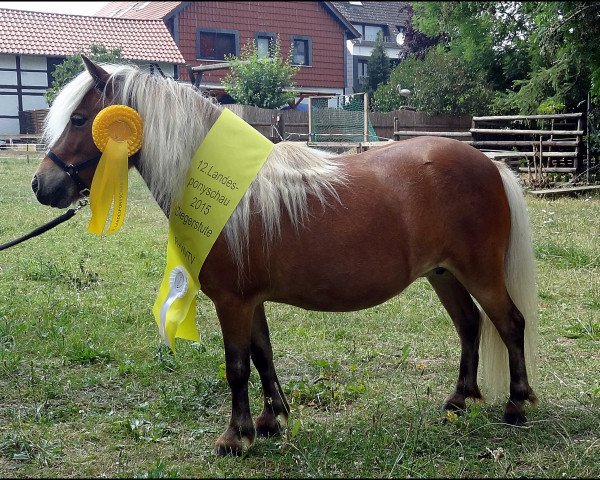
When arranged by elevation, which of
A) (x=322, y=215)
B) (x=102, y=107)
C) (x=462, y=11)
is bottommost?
(x=322, y=215)

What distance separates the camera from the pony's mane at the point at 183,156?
3457mm

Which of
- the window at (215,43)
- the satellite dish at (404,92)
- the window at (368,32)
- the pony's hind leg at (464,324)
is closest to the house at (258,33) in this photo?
the window at (215,43)

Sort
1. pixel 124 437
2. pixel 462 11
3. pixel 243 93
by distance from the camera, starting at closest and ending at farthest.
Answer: pixel 462 11 < pixel 124 437 < pixel 243 93

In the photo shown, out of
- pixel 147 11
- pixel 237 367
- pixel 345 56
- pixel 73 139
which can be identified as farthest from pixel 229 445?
pixel 345 56

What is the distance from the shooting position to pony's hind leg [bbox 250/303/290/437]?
Answer: 3.79 m

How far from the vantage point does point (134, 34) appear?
68.6ft

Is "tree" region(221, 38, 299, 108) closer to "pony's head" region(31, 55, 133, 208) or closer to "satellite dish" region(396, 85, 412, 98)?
"satellite dish" region(396, 85, 412, 98)

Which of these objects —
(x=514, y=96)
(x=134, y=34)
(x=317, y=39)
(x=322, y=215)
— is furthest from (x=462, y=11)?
(x=317, y=39)

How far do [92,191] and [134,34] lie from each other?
18.7 meters

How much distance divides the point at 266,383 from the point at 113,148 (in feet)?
4.84

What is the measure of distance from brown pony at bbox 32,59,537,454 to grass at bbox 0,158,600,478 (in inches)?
11.7

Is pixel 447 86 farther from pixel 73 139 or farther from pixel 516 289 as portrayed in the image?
pixel 73 139

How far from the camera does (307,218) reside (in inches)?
138

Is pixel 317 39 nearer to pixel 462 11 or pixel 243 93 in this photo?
pixel 243 93
